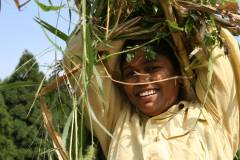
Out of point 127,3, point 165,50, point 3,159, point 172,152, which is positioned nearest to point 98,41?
point 127,3

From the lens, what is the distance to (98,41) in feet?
4.98

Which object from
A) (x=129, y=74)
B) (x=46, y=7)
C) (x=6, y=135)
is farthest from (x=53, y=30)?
(x=6, y=135)

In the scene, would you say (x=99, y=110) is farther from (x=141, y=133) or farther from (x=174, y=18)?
(x=174, y=18)

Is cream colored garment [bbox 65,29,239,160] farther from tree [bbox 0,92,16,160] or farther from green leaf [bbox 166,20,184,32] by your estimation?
tree [bbox 0,92,16,160]

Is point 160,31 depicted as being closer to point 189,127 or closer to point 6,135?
point 189,127

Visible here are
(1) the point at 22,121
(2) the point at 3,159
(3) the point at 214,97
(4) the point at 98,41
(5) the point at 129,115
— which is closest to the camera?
(4) the point at 98,41

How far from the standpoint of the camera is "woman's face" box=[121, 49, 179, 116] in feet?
5.46

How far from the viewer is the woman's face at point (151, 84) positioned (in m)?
1.66

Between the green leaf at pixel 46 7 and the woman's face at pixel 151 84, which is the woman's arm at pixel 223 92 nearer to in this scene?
the woman's face at pixel 151 84

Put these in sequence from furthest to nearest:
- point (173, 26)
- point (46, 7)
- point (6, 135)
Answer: point (6, 135) → point (173, 26) → point (46, 7)

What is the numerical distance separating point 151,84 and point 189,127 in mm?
160

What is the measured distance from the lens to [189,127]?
1.62 metres

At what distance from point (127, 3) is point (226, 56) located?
0.31 m

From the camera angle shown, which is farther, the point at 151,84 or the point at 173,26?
the point at 151,84
